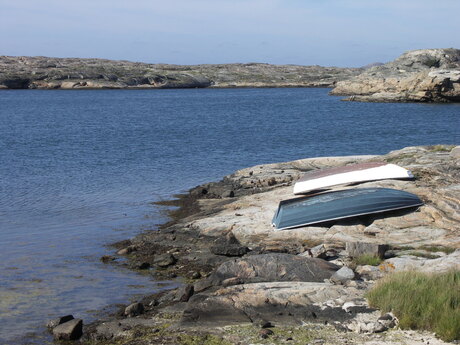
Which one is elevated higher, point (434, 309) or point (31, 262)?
point (434, 309)

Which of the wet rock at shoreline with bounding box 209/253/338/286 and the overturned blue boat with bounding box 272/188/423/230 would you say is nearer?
the wet rock at shoreline with bounding box 209/253/338/286

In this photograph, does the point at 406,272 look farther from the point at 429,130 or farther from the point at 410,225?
the point at 429,130

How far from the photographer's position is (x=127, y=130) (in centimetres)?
5931

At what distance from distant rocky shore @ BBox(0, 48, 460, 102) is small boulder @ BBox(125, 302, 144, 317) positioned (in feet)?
255

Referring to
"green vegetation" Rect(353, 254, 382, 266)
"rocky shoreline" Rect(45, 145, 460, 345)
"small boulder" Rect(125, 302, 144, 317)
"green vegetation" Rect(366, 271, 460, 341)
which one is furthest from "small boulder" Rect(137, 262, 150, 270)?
"green vegetation" Rect(366, 271, 460, 341)

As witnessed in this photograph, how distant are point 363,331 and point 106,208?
53.6 ft

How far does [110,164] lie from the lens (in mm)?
37469

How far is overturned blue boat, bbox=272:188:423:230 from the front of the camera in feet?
58.1

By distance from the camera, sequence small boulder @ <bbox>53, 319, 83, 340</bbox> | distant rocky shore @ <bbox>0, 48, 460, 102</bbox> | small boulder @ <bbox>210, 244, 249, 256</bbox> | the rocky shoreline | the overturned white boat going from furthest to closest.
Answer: distant rocky shore @ <bbox>0, 48, 460, 102</bbox> → the overturned white boat → small boulder @ <bbox>210, 244, 249, 256</bbox> → small boulder @ <bbox>53, 319, 83, 340</bbox> → the rocky shoreline

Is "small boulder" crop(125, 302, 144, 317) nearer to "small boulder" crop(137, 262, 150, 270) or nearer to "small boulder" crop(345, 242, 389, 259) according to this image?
"small boulder" crop(137, 262, 150, 270)

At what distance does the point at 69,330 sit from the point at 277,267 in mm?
4301

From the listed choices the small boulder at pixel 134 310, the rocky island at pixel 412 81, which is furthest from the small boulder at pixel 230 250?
the rocky island at pixel 412 81

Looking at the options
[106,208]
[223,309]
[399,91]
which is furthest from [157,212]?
[399,91]

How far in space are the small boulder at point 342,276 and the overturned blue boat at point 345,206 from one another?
173 inches
